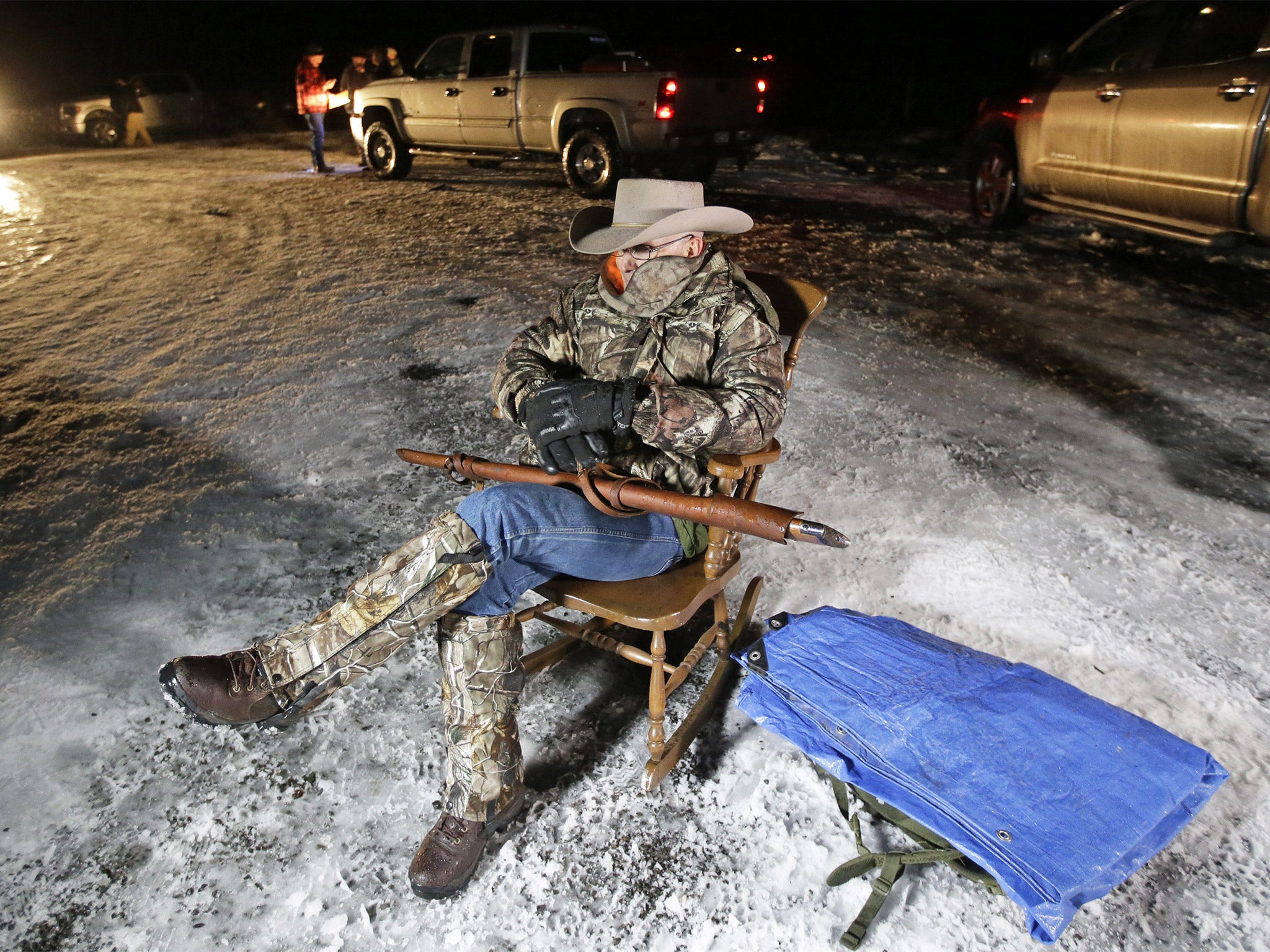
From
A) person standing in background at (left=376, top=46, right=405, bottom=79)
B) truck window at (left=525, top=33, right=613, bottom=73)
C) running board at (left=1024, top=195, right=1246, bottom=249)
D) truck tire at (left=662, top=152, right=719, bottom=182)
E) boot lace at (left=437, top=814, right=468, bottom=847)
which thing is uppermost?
person standing in background at (left=376, top=46, right=405, bottom=79)

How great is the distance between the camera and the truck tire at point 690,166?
8211mm

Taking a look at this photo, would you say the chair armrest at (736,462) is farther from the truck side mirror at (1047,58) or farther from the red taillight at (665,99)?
the red taillight at (665,99)

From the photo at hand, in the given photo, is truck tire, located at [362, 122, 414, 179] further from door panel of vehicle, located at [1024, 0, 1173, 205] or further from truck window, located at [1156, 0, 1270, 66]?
truck window, located at [1156, 0, 1270, 66]

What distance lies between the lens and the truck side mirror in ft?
21.5

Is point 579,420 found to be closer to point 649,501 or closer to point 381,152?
point 649,501

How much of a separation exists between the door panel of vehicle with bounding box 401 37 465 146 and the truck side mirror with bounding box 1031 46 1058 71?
232 inches

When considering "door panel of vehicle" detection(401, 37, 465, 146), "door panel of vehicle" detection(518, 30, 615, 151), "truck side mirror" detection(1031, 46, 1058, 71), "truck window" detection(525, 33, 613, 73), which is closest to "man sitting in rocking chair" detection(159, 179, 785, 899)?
"truck side mirror" detection(1031, 46, 1058, 71)

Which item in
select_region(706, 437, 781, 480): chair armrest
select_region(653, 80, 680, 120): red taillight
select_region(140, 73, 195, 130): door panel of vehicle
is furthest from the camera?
select_region(140, 73, 195, 130): door panel of vehicle

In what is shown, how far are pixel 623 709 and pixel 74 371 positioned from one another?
381cm

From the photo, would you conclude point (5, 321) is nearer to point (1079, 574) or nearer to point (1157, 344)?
point (1079, 574)

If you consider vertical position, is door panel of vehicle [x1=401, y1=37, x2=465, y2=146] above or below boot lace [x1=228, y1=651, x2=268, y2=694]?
above

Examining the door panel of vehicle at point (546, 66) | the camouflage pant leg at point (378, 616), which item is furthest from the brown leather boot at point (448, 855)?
the door panel of vehicle at point (546, 66)

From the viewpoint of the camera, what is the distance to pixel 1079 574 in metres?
2.96

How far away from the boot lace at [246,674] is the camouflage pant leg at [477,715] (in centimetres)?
43
